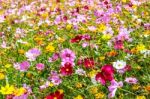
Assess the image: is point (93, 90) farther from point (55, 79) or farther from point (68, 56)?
point (68, 56)

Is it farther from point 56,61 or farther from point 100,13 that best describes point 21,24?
point 56,61

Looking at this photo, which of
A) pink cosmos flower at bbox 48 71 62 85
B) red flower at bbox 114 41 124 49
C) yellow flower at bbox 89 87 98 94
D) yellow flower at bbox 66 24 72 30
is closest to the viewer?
yellow flower at bbox 89 87 98 94

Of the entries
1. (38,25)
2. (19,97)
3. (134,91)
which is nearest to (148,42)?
(134,91)

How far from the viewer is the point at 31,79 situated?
145 inches

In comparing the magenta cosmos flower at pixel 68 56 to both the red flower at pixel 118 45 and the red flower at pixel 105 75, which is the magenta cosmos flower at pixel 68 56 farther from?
the red flower at pixel 105 75

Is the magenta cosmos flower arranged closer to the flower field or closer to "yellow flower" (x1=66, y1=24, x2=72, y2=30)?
the flower field

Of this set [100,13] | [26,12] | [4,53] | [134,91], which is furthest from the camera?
[26,12]

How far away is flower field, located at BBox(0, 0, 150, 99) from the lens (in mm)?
3100

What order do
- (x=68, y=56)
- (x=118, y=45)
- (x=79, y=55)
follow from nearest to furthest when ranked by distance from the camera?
1. (x=68, y=56)
2. (x=118, y=45)
3. (x=79, y=55)

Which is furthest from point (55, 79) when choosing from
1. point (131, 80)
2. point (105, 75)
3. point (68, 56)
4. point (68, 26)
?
point (68, 26)

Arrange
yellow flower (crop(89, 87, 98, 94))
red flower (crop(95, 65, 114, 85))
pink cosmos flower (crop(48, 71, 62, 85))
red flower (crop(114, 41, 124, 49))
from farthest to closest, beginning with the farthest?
red flower (crop(114, 41, 124, 49)), pink cosmos flower (crop(48, 71, 62, 85)), yellow flower (crop(89, 87, 98, 94)), red flower (crop(95, 65, 114, 85))

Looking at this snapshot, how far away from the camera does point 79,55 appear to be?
13.6 feet

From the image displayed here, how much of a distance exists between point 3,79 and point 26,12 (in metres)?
3.63

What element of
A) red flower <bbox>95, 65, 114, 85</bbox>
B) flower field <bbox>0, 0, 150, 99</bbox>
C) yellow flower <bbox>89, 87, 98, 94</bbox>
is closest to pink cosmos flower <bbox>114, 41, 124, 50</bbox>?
flower field <bbox>0, 0, 150, 99</bbox>
